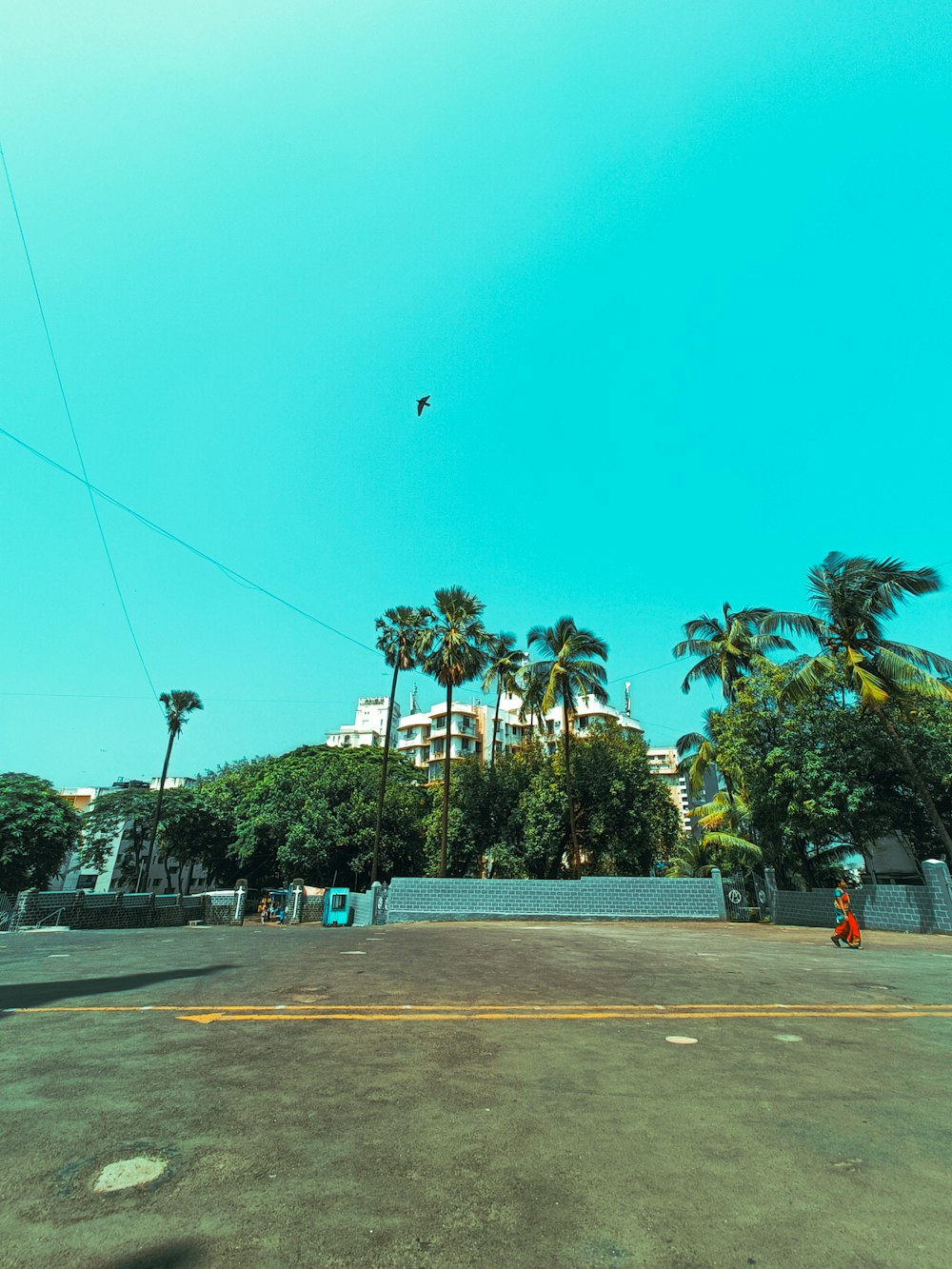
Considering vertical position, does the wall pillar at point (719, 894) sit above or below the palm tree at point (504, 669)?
below

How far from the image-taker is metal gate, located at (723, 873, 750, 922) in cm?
2827

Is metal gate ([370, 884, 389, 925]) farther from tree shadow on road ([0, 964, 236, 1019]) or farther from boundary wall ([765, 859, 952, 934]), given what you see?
tree shadow on road ([0, 964, 236, 1019])

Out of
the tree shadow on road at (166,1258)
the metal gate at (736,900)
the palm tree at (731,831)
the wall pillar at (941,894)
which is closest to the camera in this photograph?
the tree shadow on road at (166,1258)

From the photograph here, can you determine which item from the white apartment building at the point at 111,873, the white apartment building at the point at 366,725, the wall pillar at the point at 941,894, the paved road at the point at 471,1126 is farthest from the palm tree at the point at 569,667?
the white apartment building at the point at 366,725

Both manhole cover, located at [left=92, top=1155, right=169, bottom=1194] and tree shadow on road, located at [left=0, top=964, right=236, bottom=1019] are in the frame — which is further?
tree shadow on road, located at [left=0, top=964, right=236, bottom=1019]

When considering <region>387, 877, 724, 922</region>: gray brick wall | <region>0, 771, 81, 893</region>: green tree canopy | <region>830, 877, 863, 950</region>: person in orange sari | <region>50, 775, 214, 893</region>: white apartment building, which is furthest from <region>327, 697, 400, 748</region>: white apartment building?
<region>830, 877, 863, 950</region>: person in orange sari

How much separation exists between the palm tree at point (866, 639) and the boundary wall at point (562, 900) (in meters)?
9.26

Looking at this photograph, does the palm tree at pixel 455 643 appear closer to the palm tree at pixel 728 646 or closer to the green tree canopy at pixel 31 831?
the palm tree at pixel 728 646

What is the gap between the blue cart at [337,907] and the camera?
29.9 metres

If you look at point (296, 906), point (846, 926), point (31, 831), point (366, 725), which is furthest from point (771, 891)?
point (366, 725)

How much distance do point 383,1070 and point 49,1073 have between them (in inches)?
98.4

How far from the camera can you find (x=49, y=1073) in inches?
190

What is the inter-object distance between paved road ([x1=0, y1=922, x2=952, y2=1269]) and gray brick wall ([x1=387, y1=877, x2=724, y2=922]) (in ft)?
63.8

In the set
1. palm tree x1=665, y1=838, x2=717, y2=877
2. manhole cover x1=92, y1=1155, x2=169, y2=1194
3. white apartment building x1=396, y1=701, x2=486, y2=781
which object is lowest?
manhole cover x1=92, y1=1155, x2=169, y2=1194
